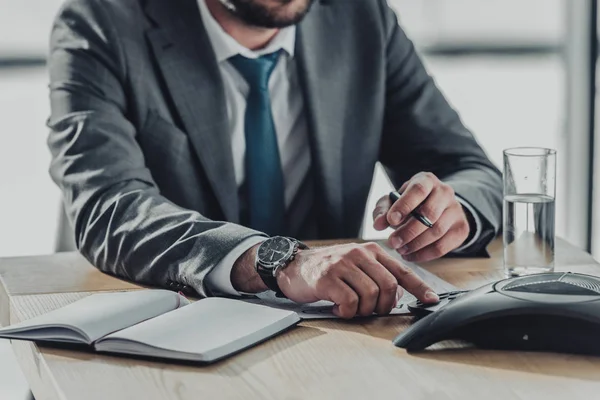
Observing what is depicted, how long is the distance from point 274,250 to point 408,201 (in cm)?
27

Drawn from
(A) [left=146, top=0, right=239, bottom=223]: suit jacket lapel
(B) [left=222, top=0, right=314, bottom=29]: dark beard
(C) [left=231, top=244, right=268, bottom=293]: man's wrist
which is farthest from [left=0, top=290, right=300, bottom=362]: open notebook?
(B) [left=222, top=0, right=314, bottom=29]: dark beard

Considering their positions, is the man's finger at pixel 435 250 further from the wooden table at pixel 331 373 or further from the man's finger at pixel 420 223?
the wooden table at pixel 331 373

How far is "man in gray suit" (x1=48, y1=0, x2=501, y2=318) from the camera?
161 centimetres

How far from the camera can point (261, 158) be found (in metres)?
2.12

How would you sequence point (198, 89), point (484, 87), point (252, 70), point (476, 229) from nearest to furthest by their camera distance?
point (476, 229), point (198, 89), point (252, 70), point (484, 87)

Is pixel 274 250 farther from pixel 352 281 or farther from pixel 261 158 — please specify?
pixel 261 158

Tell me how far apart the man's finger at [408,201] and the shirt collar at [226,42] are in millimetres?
575

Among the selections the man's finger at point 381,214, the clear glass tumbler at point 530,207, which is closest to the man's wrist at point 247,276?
the man's finger at point 381,214

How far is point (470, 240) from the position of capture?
1.78m

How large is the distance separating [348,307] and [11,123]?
2.56 m

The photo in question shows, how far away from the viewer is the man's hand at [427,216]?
1690mm

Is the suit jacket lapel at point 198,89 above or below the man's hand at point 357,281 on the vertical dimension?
above

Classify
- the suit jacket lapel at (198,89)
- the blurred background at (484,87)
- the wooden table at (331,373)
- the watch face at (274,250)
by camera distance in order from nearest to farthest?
the wooden table at (331,373)
the watch face at (274,250)
the suit jacket lapel at (198,89)
the blurred background at (484,87)

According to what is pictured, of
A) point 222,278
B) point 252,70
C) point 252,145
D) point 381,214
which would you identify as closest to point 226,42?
point 252,70
